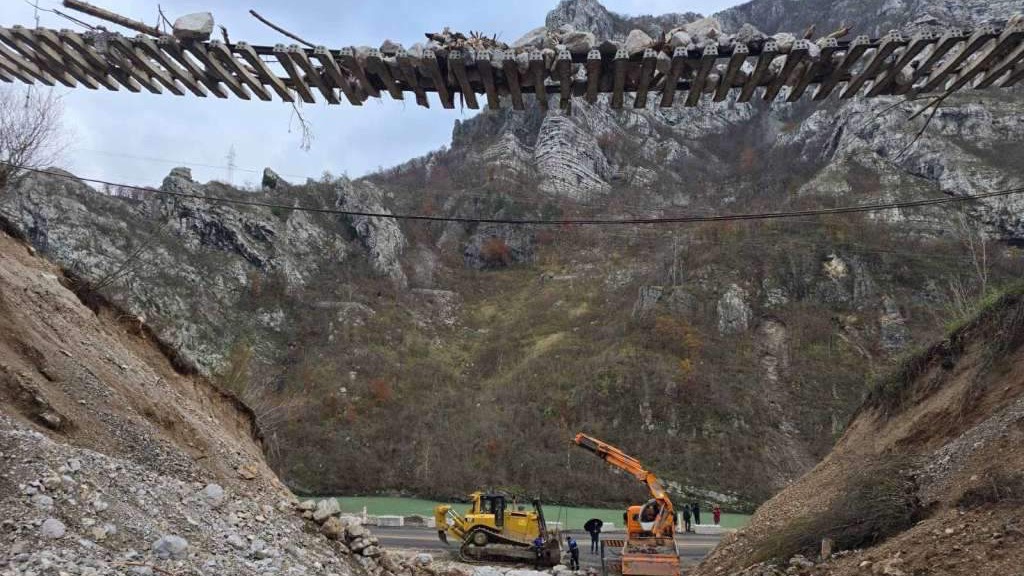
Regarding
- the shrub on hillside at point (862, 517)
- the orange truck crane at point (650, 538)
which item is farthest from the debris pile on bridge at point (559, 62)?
the orange truck crane at point (650, 538)

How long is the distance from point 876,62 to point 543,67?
111 inches

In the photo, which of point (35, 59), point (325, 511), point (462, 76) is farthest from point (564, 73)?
point (325, 511)

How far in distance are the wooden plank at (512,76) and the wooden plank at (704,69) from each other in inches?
59.0

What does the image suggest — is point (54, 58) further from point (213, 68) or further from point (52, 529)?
point (52, 529)

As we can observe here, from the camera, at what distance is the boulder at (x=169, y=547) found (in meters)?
5.09

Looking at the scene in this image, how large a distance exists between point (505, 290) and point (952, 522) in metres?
64.7

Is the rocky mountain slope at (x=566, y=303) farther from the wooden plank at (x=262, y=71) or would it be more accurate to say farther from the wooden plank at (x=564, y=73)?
the wooden plank at (x=564, y=73)

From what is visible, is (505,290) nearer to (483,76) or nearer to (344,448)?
(344,448)

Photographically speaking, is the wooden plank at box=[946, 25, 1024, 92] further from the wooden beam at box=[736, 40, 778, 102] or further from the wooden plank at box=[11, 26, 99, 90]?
A: the wooden plank at box=[11, 26, 99, 90]

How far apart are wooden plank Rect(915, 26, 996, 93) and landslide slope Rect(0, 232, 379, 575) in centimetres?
716

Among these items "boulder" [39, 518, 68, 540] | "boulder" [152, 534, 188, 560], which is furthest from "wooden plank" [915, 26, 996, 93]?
"boulder" [39, 518, 68, 540]

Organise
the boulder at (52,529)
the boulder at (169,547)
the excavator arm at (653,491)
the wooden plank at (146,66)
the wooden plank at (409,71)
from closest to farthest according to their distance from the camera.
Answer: the boulder at (52,529) < the boulder at (169,547) < the wooden plank at (409,71) < the wooden plank at (146,66) < the excavator arm at (653,491)

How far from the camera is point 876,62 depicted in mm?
5605

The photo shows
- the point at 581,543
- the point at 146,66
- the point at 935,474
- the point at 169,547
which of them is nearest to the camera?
the point at 169,547
